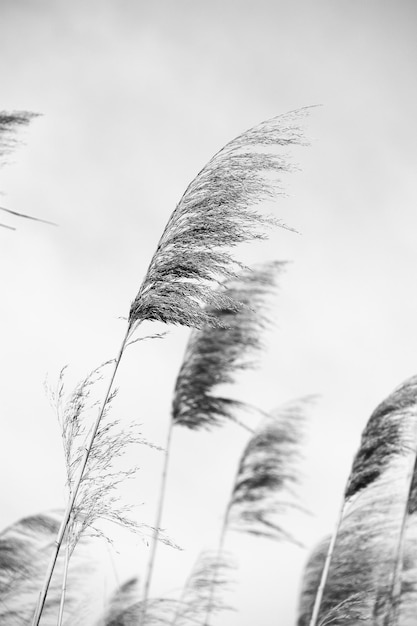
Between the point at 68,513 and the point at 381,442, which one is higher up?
the point at 381,442

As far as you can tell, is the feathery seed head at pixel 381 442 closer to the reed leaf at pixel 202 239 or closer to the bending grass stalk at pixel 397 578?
the bending grass stalk at pixel 397 578

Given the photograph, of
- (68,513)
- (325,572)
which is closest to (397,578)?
(325,572)

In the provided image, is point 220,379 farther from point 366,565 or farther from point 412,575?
point 412,575

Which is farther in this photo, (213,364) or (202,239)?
(213,364)

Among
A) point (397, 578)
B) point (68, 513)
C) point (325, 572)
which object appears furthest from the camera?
point (397, 578)

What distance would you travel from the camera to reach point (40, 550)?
5.62m

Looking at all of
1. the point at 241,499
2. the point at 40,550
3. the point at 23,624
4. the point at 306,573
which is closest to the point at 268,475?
Result: the point at 241,499

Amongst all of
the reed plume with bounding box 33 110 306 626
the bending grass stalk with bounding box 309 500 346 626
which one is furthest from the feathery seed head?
the reed plume with bounding box 33 110 306 626

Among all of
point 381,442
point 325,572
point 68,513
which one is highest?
point 381,442

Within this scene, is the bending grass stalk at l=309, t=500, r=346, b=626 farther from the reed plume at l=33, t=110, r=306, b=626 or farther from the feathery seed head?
the reed plume at l=33, t=110, r=306, b=626

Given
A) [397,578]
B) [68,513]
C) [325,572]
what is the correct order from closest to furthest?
1. [68,513]
2. [325,572]
3. [397,578]

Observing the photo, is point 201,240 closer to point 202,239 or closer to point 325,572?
point 202,239

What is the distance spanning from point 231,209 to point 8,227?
41.8 inches

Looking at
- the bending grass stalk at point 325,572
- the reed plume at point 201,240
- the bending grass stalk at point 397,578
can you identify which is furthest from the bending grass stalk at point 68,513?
the bending grass stalk at point 397,578
